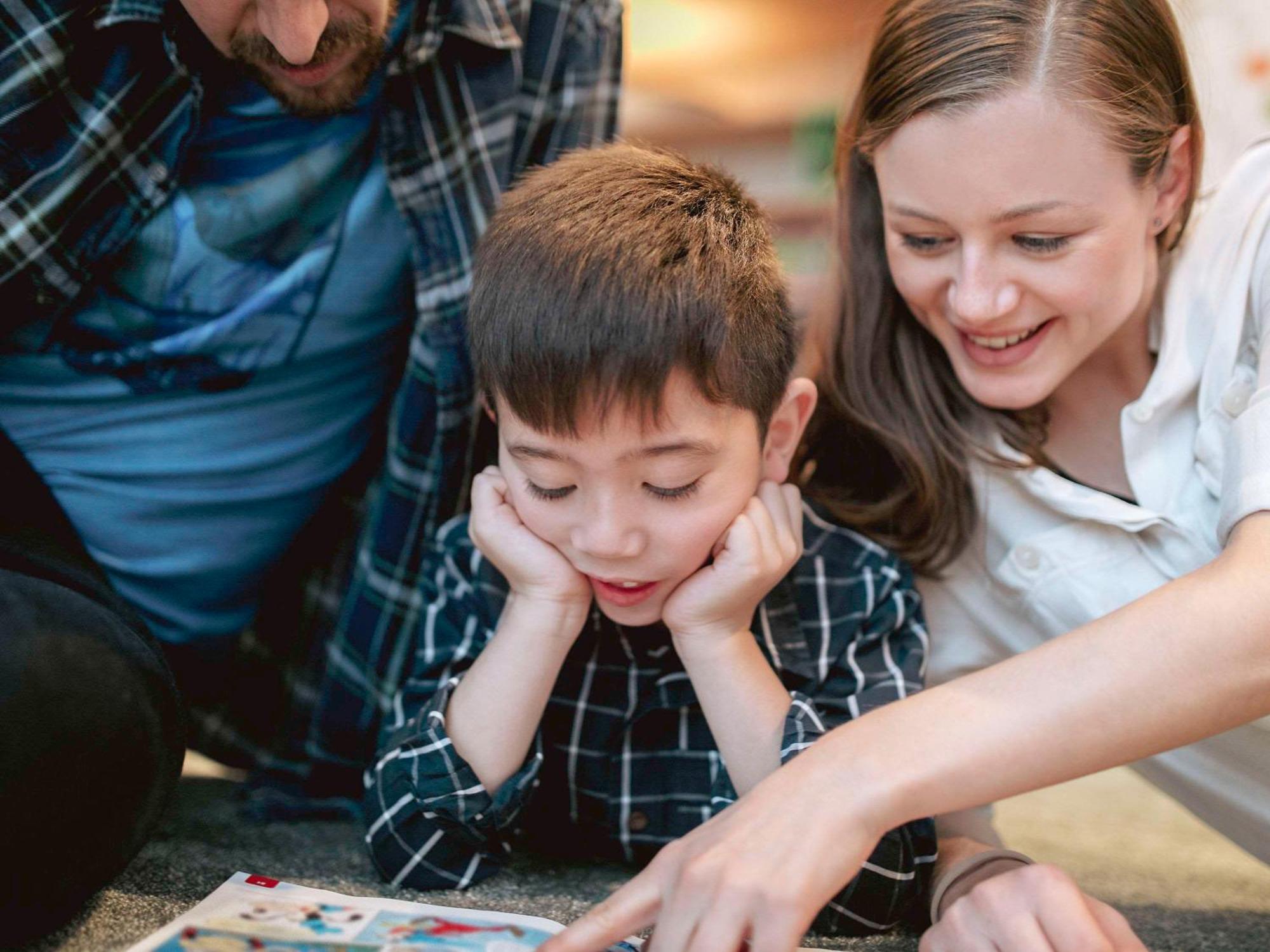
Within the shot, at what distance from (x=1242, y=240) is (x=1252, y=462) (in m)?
0.29

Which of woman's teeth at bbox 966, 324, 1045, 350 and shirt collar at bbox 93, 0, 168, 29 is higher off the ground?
shirt collar at bbox 93, 0, 168, 29

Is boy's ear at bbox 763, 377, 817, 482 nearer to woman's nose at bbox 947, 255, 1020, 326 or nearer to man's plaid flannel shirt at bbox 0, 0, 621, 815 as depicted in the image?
woman's nose at bbox 947, 255, 1020, 326

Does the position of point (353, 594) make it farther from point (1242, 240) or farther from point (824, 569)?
point (1242, 240)

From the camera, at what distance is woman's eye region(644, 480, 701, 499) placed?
91 centimetres

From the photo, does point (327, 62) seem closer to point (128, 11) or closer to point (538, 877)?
point (128, 11)

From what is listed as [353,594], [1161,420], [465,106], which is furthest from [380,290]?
[1161,420]

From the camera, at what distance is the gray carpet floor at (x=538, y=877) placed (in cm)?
89

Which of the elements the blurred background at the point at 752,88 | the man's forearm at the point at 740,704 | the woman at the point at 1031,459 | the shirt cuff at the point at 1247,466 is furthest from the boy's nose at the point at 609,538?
Answer: the blurred background at the point at 752,88

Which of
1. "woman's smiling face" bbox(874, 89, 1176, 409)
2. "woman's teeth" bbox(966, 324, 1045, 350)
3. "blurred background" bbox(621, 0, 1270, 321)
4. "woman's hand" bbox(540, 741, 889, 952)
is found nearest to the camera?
"woman's hand" bbox(540, 741, 889, 952)

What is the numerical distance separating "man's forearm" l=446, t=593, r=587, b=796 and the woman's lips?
0.44 meters

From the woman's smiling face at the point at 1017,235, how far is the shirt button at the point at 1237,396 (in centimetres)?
11

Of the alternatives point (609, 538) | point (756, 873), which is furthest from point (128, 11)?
point (756, 873)

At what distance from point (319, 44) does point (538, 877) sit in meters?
0.76

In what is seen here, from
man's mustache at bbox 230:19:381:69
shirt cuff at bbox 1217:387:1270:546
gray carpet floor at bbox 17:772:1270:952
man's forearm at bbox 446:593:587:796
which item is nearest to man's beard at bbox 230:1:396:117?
man's mustache at bbox 230:19:381:69
